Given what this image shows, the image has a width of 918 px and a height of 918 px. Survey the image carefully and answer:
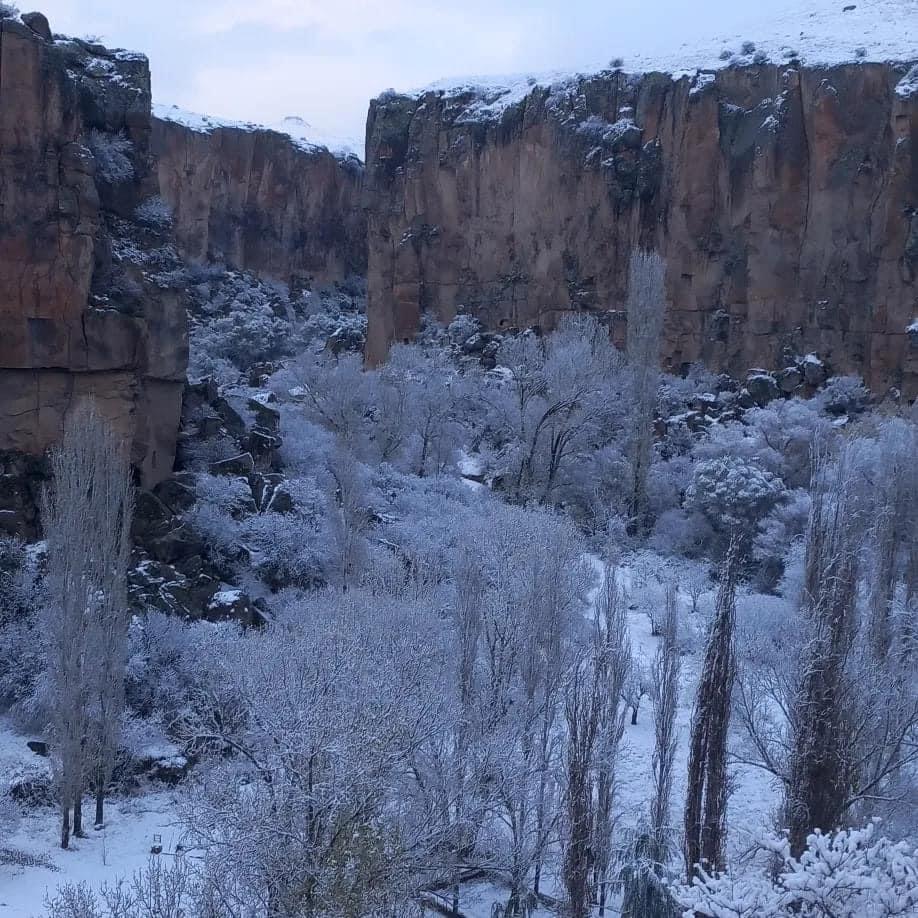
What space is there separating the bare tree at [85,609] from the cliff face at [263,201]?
38812 mm

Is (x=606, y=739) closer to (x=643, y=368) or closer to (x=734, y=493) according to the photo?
(x=734, y=493)

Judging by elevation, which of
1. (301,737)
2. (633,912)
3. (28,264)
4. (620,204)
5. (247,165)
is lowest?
(633,912)

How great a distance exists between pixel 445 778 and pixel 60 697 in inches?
232

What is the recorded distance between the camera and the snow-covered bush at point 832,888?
6191 mm

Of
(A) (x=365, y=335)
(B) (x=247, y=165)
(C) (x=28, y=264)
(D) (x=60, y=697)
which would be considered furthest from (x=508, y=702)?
(B) (x=247, y=165)

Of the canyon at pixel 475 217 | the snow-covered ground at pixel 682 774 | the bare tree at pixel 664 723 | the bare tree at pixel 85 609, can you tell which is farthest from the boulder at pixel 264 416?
the bare tree at pixel 664 723

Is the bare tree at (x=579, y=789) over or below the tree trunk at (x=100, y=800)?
over

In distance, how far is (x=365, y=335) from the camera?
4953 centimetres

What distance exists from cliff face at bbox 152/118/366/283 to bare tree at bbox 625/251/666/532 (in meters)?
26.7

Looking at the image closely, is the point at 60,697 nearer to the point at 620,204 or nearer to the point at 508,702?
the point at 508,702

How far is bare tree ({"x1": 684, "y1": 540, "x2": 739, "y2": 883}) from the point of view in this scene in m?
11.9

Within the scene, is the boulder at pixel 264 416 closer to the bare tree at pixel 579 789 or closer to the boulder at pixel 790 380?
the bare tree at pixel 579 789

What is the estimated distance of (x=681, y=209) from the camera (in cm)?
3928

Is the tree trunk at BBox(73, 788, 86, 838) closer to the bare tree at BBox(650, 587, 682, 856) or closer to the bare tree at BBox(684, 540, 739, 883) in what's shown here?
the bare tree at BBox(650, 587, 682, 856)
